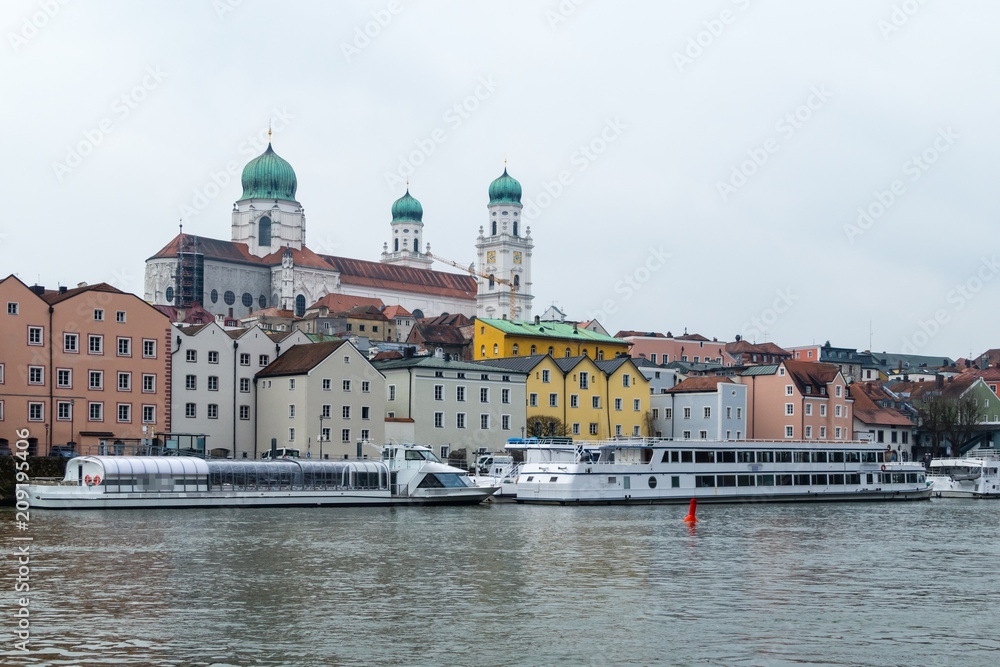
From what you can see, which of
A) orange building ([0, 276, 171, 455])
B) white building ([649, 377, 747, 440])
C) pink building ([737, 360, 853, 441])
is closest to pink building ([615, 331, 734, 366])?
pink building ([737, 360, 853, 441])

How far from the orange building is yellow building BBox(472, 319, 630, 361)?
44.6 metres

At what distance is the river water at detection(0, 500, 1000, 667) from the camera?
29391 millimetres

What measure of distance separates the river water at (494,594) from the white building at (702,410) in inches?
2006

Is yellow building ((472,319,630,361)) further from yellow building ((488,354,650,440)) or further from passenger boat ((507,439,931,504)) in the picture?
passenger boat ((507,439,931,504))

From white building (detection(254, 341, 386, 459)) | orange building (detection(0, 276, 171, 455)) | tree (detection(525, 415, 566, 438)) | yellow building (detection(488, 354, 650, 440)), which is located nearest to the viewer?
orange building (detection(0, 276, 171, 455))

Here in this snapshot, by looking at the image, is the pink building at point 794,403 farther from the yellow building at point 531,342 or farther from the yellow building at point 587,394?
the yellow building at point 531,342

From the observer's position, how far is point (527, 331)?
13412 centimetres

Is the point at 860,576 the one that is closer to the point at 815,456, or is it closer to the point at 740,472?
the point at 740,472

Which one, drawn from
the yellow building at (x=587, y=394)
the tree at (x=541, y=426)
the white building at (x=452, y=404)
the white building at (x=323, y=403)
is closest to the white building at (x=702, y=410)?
the yellow building at (x=587, y=394)

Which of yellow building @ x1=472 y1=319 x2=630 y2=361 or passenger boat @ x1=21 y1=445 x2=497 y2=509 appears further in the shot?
yellow building @ x1=472 y1=319 x2=630 y2=361

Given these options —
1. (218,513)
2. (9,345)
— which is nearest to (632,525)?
(218,513)

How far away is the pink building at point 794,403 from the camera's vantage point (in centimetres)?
12031

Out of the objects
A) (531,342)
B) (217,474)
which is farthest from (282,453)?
(531,342)

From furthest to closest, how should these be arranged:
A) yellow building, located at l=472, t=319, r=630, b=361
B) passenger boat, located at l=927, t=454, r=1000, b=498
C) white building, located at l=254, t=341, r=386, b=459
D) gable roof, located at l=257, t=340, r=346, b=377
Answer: yellow building, located at l=472, t=319, r=630, b=361 < passenger boat, located at l=927, t=454, r=1000, b=498 < gable roof, located at l=257, t=340, r=346, b=377 < white building, located at l=254, t=341, r=386, b=459
